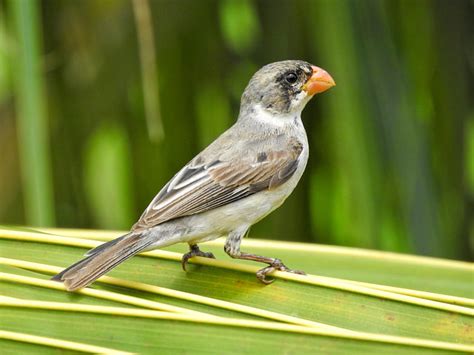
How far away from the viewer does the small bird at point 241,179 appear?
10.8 ft

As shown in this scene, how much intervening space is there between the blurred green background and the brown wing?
0.25 metres

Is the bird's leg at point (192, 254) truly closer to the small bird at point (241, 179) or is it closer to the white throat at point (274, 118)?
the small bird at point (241, 179)

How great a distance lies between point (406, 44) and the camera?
4.01 meters

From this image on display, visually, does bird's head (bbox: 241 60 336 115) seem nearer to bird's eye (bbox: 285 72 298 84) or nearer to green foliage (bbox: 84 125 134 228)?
bird's eye (bbox: 285 72 298 84)

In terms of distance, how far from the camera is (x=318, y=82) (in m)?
4.12

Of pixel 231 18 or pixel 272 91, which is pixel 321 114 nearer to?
pixel 272 91

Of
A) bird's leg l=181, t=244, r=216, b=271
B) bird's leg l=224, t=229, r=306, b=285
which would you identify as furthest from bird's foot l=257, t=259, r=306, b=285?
bird's leg l=181, t=244, r=216, b=271

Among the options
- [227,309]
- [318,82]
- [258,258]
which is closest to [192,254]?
[258,258]

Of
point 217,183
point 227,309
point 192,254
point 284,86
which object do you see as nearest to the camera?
point 227,309

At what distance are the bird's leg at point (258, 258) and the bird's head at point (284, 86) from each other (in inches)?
35.1

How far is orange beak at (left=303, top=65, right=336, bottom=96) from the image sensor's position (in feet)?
13.3

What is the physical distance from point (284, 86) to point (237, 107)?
489mm

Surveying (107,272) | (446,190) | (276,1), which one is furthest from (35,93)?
(446,190)

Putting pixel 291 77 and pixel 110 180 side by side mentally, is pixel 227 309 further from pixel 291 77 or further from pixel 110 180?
pixel 110 180
